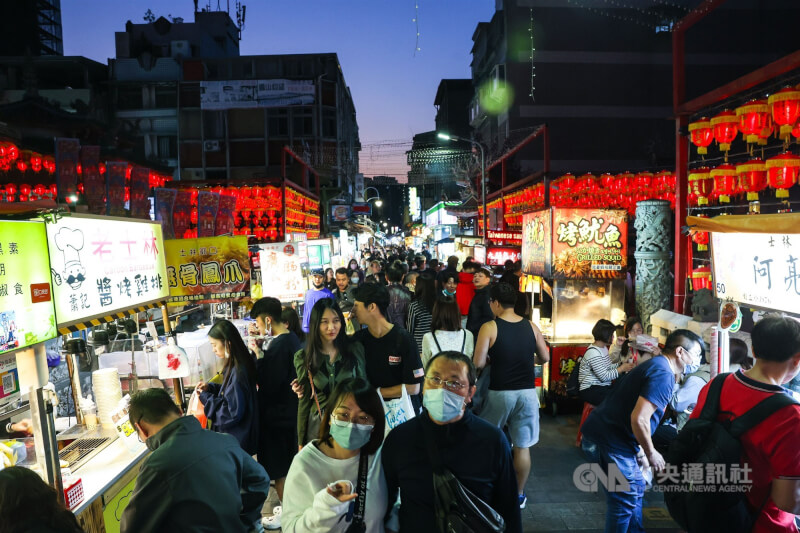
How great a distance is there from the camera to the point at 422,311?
7.47 metres

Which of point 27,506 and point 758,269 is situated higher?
point 758,269

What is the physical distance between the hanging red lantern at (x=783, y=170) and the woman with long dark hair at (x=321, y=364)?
702 cm

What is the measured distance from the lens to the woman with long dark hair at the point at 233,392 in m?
4.53

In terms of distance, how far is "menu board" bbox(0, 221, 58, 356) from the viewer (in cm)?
291

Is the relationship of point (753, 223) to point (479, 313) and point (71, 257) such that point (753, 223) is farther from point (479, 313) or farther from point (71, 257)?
point (71, 257)

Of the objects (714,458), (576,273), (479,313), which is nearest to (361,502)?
(714,458)

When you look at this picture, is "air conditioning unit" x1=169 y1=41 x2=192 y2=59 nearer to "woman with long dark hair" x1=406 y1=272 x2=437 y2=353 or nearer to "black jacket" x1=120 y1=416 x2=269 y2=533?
"woman with long dark hair" x1=406 y1=272 x2=437 y2=353

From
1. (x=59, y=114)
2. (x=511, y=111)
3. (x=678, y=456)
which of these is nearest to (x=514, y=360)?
(x=678, y=456)

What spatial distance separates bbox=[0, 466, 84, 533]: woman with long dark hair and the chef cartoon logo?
141 cm

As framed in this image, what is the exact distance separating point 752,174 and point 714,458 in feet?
22.7

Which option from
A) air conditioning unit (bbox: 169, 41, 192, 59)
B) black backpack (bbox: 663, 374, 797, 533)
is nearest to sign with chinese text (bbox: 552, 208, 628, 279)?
black backpack (bbox: 663, 374, 797, 533)

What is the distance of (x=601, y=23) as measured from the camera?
102 ft

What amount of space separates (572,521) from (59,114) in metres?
24.5

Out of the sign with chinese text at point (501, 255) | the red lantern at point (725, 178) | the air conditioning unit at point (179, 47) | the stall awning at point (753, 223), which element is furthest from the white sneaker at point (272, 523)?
the air conditioning unit at point (179, 47)
